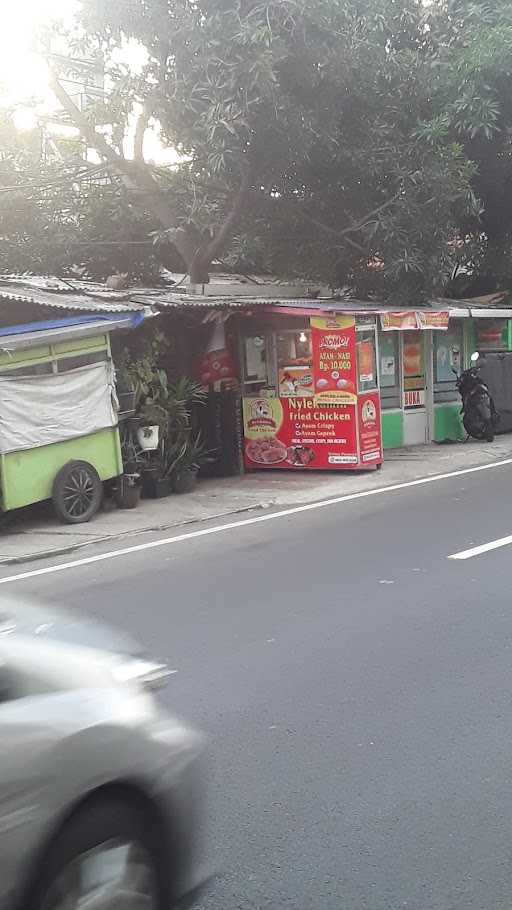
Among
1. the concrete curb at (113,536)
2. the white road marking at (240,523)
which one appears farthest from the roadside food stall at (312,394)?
the concrete curb at (113,536)

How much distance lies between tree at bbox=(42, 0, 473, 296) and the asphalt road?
7.35 metres

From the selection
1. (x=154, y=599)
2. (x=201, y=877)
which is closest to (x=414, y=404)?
(x=154, y=599)

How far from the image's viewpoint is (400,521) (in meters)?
10.3

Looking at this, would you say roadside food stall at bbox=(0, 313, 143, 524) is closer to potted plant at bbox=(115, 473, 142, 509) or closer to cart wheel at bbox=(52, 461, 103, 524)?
cart wheel at bbox=(52, 461, 103, 524)

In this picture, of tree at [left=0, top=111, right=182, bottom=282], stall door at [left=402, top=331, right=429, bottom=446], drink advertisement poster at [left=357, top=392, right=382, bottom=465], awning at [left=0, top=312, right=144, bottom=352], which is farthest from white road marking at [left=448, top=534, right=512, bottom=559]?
tree at [left=0, top=111, right=182, bottom=282]

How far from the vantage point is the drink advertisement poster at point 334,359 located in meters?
14.1

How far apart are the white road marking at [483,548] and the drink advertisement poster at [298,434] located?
5.55 meters

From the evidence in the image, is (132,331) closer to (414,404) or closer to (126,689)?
(414,404)

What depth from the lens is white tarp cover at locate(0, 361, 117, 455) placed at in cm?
1074

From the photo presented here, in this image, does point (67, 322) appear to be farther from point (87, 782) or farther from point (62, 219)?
point (87, 782)

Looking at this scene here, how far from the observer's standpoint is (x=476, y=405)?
17.9m

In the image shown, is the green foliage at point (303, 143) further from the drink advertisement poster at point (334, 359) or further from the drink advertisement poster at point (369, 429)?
the drink advertisement poster at point (369, 429)

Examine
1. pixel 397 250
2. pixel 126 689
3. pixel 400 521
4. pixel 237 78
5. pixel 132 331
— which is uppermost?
pixel 237 78

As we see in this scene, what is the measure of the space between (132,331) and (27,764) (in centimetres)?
1148
